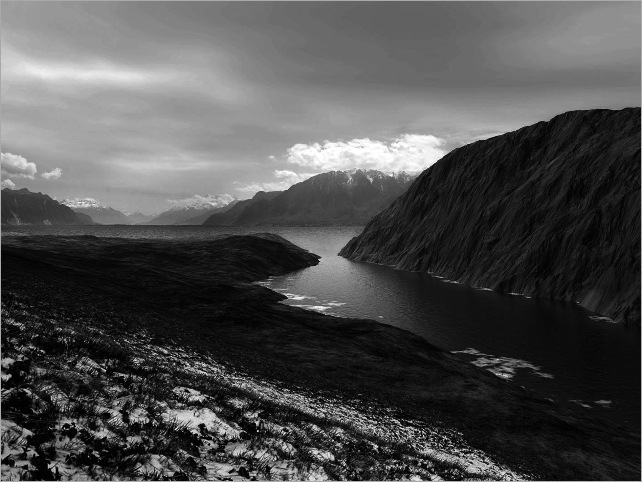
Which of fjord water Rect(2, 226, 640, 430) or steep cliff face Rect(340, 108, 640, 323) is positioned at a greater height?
steep cliff face Rect(340, 108, 640, 323)

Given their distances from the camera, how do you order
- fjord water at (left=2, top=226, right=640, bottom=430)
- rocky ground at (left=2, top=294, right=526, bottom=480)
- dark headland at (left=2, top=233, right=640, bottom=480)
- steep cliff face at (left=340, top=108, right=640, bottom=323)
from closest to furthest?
Answer: rocky ground at (left=2, top=294, right=526, bottom=480)
dark headland at (left=2, top=233, right=640, bottom=480)
fjord water at (left=2, top=226, right=640, bottom=430)
steep cliff face at (left=340, top=108, right=640, bottom=323)

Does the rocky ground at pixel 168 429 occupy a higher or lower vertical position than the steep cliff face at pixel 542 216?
lower

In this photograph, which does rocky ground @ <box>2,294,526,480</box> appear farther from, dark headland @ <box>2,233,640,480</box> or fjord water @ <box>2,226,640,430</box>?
fjord water @ <box>2,226,640,430</box>

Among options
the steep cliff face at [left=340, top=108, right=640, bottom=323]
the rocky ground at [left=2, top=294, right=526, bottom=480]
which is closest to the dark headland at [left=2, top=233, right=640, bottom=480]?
the rocky ground at [left=2, top=294, right=526, bottom=480]

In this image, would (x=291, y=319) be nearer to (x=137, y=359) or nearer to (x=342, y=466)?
(x=137, y=359)

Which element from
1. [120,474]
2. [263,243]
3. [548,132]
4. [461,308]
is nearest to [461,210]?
[548,132]

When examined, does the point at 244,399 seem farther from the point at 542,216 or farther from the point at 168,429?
A: the point at 542,216

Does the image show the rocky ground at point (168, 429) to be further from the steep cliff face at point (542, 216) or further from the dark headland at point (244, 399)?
the steep cliff face at point (542, 216)

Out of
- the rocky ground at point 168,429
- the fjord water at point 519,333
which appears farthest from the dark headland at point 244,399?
the fjord water at point 519,333
